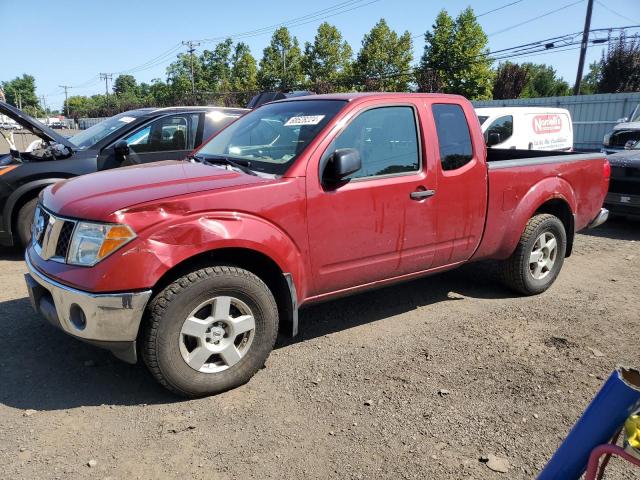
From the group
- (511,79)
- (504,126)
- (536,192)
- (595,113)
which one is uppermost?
(511,79)

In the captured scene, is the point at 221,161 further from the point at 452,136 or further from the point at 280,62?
the point at 280,62

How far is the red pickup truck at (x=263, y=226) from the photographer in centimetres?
288

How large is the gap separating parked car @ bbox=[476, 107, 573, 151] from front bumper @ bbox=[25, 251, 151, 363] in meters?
9.02

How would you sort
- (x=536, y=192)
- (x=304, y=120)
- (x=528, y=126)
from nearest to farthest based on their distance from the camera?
1. (x=304, y=120)
2. (x=536, y=192)
3. (x=528, y=126)

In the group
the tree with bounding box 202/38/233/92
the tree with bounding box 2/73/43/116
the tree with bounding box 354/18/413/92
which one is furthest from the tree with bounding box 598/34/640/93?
the tree with bounding box 2/73/43/116

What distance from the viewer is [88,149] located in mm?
6492

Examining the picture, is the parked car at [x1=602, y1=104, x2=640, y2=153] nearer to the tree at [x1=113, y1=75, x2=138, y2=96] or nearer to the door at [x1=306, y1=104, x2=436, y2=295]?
the door at [x1=306, y1=104, x2=436, y2=295]

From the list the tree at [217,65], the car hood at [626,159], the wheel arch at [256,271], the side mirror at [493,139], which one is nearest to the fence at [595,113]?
the car hood at [626,159]

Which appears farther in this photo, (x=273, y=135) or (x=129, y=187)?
(x=273, y=135)

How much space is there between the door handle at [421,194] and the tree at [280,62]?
57060 mm

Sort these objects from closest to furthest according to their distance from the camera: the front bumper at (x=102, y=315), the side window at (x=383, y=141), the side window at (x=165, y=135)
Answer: the front bumper at (x=102, y=315), the side window at (x=383, y=141), the side window at (x=165, y=135)

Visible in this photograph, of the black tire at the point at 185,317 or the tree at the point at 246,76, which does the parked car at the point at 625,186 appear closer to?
the black tire at the point at 185,317

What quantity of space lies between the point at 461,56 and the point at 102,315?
47714 mm

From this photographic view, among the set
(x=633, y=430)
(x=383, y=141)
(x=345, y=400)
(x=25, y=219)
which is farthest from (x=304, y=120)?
(x=25, y=219)
